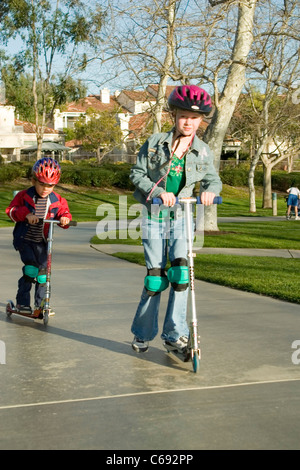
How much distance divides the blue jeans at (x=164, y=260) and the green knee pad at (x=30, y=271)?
190 cm

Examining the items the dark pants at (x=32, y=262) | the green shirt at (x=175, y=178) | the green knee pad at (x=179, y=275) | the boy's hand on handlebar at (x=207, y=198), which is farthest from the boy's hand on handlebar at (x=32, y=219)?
the boy's hand on handlebar at (x=207, y=198)

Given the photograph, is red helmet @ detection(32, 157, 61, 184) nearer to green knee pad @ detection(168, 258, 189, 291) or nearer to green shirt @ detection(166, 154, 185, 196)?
green shirt @ detection(166, 154, 185, 196)

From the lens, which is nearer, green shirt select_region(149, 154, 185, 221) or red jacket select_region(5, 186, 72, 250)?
green shirt select_region(149, 154, 185, 221)

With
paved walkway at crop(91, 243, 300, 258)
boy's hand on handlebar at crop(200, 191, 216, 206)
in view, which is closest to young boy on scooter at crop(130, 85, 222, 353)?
boy's hand on handlebar at crop(200, 191, 216, 206)

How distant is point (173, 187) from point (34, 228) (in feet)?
6.95

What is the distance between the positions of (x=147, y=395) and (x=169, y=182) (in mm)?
1644

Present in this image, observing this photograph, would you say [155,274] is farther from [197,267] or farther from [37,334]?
[197,267]

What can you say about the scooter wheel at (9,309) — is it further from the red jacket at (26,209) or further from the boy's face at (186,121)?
the boy's face at (186,121)

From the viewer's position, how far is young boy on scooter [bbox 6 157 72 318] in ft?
23.1

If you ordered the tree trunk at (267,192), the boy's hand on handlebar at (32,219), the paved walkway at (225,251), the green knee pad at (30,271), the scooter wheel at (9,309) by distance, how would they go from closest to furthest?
1. the boy's hand on handlebar at (32,219)
2. the green knee pad at (30,271)
3. the scooter wheel at (9,309)
4. the paved walkway at (225,251)
5. the tree trunk at (267,192)

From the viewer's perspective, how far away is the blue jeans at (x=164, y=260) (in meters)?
5.39

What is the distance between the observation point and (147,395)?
4613mm

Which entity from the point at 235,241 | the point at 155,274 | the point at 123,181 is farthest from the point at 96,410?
the point at 123,181

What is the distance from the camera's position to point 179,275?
17.4 feet
